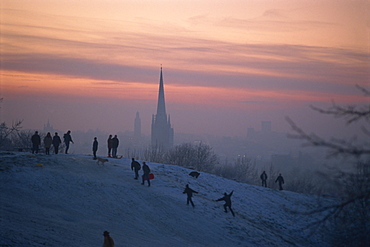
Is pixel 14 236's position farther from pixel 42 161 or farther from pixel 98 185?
pixel 42 161

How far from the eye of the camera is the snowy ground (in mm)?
19766

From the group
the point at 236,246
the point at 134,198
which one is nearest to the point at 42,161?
the point at 134,198

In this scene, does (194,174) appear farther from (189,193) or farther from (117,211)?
(117,211)

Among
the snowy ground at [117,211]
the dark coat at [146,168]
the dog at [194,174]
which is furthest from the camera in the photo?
the dog at [194,174]

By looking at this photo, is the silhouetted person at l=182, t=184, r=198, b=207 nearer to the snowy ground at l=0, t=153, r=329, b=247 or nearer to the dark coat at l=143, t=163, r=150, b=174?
the snowy ground at l=0, t=153, r=329, b=247

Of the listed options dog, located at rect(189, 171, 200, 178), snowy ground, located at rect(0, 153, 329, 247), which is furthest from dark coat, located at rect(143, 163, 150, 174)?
dog, located at rect(189, 171, 200, 178)

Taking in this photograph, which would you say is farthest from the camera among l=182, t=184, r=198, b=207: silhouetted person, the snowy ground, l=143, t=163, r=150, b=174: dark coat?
l=143, t=163, r=150, b=174: dark coat

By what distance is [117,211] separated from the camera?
2420cm

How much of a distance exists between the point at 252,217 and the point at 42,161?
16.7 metres

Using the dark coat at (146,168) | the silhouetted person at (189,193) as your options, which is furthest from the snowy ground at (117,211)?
the dark coat at (146,168)

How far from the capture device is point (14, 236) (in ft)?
56.6

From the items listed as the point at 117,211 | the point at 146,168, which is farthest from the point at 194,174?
the point at 117,211

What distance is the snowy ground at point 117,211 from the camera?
19.8 meters

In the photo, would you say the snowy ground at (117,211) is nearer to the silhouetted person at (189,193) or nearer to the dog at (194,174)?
the silhouetted person at (189,193)
